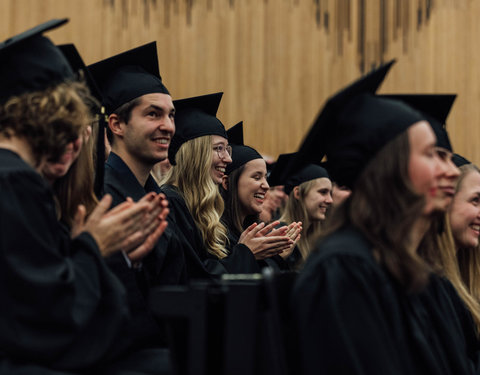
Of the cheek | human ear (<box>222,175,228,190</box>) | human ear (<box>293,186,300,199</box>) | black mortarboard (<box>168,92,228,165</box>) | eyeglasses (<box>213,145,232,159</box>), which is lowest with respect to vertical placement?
human ear (<box>293,186,300,199</box>)

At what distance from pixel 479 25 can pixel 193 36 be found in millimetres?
3763

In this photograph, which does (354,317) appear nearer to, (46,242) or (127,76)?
(46,242)

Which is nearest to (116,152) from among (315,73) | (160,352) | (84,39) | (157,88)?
(157,88)

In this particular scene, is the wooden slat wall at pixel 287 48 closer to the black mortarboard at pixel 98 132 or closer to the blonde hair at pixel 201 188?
the blonde hair at pixel 201 188

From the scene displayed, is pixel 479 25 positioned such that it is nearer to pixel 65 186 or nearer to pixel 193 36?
pixel 193 36

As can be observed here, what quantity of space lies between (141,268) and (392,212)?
136cm

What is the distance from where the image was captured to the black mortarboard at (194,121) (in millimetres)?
4172

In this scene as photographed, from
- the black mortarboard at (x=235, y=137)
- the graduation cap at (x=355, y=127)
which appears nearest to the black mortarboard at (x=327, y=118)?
the graduation cap at (x=355, y=127)

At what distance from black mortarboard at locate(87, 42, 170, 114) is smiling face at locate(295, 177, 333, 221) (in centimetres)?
245

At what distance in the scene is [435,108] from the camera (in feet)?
8.30

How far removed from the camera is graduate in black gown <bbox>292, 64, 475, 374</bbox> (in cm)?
151

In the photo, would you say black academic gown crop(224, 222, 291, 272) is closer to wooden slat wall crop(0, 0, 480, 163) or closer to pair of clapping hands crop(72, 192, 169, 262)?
pair of clapping hands crop(72, 192, 169, 262)

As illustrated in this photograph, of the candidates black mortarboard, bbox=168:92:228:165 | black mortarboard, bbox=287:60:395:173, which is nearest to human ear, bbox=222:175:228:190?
black mortarboard, bbox=168:92:228:165

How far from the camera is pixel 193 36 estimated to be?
7.39m
